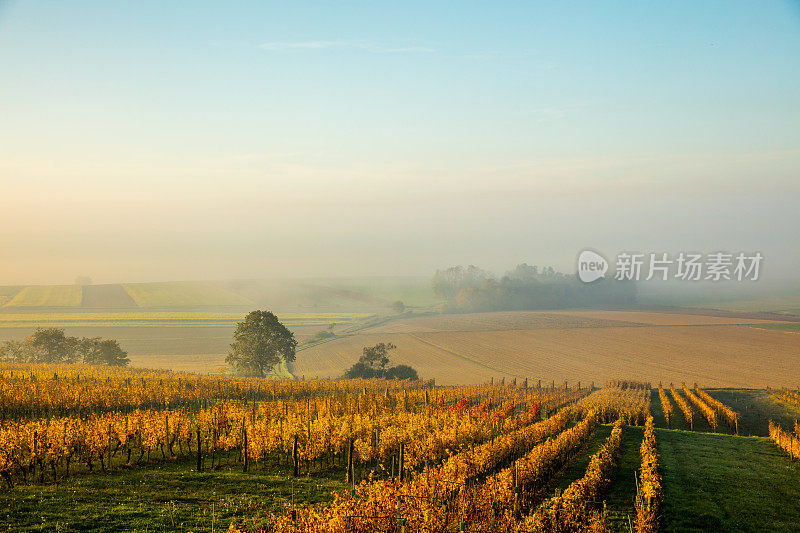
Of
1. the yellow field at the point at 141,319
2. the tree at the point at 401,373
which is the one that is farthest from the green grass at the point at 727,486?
the yellow field at the point at 141,319

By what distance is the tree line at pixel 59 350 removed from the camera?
287ft

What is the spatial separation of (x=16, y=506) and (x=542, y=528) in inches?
704

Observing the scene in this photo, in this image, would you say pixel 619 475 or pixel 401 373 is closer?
pixel 619 475

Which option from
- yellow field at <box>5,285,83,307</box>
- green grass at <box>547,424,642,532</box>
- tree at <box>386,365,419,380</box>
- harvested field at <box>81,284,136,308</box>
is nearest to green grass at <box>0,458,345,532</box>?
green grass at <box>547,424,642,532</box>

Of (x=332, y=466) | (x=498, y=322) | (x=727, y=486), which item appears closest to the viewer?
(x=727, y=486)

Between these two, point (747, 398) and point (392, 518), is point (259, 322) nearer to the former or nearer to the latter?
point (747, 398)

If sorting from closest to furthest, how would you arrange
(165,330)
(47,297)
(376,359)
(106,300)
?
(376,359) → (165,330) → (47,297) → (106,300)

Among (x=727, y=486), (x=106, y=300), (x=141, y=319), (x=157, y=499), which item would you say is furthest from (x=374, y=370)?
(x=106, y=300)

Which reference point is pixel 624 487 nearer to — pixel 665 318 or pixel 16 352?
pixel 16 352

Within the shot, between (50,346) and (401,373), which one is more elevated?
(50,346)

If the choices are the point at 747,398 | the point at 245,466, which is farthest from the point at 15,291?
the point at 747,398

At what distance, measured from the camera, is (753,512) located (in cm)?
2212

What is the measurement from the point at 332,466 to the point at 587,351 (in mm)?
87781

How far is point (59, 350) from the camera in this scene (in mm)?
87875
